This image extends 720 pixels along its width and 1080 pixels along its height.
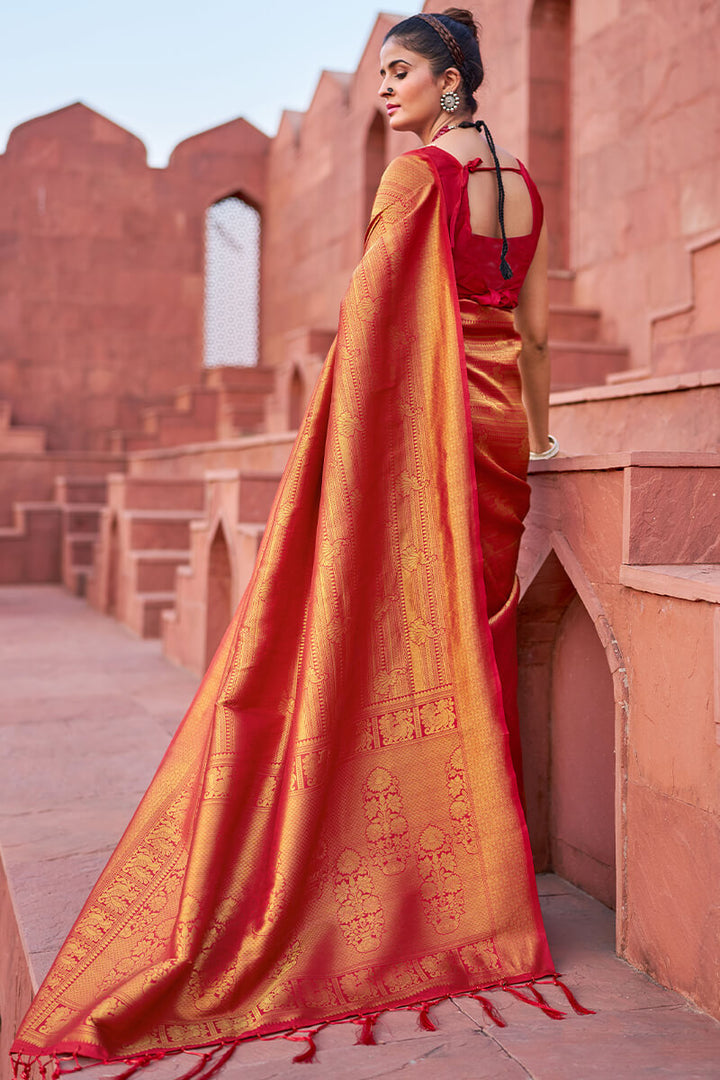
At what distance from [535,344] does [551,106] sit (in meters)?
6.63

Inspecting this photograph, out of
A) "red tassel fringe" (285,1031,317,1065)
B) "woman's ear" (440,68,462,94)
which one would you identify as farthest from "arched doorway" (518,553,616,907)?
"woman's ear" (440,68,462,94)

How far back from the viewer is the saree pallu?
221cm

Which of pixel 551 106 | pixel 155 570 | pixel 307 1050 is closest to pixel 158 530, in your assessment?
pixel 155 570

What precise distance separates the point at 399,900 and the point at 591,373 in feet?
17.6

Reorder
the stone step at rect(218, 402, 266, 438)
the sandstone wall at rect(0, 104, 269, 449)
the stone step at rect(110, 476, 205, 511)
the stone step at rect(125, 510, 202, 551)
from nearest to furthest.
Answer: the stone step at rect(125, 510, 202, 551) < the stone step at rect(110, 476, 205, 511) < the stone step at rect(218, 402, 266, 438) < the sandstone wall at rect(0, 104, 269, 449)

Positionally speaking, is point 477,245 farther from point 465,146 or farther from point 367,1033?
point 367,1033

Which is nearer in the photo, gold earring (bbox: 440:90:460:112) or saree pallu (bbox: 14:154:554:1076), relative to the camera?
saree pallu (bbox: 14:154:554:1076)

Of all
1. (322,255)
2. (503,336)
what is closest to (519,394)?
(503,336)

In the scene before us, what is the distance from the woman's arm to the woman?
13 centimetres

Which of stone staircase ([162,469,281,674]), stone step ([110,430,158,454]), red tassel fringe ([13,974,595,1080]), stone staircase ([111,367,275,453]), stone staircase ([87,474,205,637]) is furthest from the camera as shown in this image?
stone step ([110,430,158,454])

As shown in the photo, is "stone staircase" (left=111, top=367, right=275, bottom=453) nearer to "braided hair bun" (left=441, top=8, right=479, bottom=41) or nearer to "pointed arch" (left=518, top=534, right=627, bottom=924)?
"pointed arch" (left=518, top=534, right=627, bottom=924)

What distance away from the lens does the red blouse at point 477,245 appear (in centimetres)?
245

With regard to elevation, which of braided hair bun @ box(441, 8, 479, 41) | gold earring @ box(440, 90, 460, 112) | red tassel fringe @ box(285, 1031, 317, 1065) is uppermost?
braided hair bun @ box(441, 8, 479, 41)

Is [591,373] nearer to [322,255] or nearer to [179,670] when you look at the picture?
[179,670]
